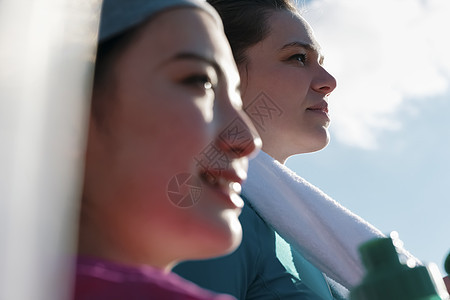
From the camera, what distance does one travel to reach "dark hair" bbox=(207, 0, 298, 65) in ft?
4.42

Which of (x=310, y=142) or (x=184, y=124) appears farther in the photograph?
(x=310, y=142)

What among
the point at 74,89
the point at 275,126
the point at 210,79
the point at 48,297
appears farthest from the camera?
the point at 275,126

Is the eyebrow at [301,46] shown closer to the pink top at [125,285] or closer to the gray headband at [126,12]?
the gray headband at [126,12]

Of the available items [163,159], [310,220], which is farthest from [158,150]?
[310,220]

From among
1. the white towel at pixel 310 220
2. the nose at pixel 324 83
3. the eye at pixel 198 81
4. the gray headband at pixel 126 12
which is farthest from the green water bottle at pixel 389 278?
the nose at pixel 324 83

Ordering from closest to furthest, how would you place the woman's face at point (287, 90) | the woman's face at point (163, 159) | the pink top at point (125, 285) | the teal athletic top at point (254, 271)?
the pink top at point (125, 285), the woman's face at point (163, 159), the teal athletic top at point (254, 271), the woman's face at point (287, 90)

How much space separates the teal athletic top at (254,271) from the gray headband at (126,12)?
0.41m

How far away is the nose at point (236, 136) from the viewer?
2.01 feet

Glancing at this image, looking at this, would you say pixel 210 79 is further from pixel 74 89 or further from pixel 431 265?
pixel 431 265

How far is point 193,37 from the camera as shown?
0.63 m

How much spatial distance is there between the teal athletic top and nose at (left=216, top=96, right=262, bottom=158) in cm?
32

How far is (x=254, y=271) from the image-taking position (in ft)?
3.19

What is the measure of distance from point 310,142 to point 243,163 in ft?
2.16

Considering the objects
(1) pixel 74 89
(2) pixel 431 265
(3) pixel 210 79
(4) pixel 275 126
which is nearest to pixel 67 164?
(1) pixel 74 89
